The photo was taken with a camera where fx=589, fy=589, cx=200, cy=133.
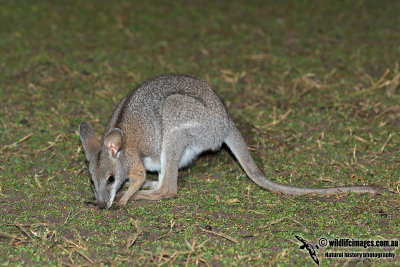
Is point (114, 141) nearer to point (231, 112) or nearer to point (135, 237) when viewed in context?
point (135, 237)

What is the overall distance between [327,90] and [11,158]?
390 centimetres

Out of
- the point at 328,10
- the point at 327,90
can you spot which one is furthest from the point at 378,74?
the point at 328,10

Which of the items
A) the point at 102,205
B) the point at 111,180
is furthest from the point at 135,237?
the point at 111,180

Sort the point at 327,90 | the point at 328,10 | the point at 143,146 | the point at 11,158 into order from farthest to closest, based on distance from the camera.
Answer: the point at 328,10 < the point at 327,90 < the point at 11,158 < the point at 143,146

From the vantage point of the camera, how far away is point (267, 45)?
28.8ft

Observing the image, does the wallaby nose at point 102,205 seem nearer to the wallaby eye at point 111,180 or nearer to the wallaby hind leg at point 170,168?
the wallaby eye at point 111,180

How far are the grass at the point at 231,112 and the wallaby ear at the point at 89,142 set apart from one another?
47 cm

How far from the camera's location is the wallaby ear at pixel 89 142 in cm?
523

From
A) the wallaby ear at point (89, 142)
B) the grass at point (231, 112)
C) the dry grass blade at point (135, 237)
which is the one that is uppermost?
the wallaby ear at point (89, 142)

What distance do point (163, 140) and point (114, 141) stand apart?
1.78 ft

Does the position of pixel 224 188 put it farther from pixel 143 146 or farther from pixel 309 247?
pixel 309 247

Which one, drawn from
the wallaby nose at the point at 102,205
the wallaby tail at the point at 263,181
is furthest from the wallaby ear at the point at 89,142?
the wallaby tail at the point at 263,181

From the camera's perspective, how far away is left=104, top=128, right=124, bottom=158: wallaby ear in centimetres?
513

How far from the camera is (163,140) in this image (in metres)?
5.51
